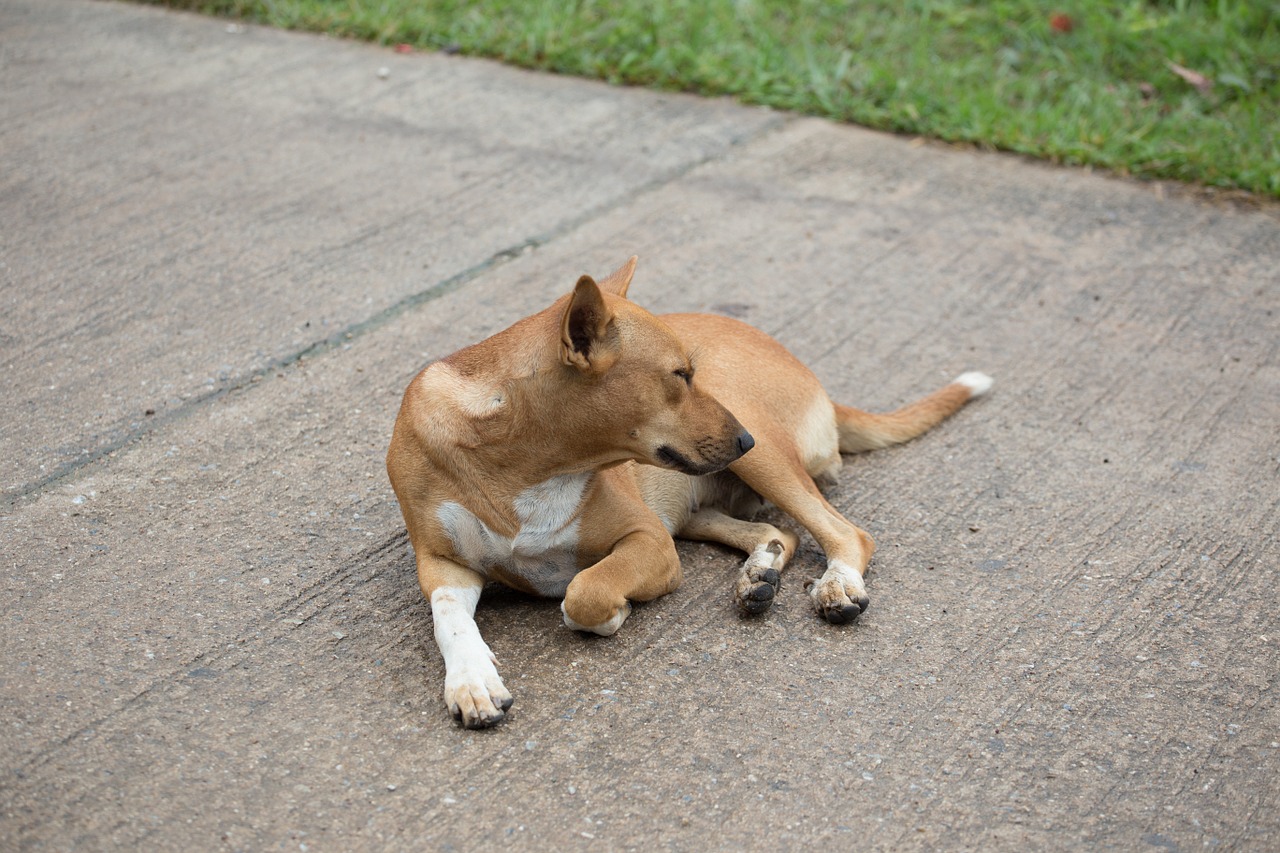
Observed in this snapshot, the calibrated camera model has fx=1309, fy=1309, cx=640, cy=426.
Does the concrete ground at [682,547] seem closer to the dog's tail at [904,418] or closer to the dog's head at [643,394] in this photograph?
the dog's tail at [904,418]

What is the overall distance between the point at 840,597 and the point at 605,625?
65cm

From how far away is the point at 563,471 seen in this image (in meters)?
3.34

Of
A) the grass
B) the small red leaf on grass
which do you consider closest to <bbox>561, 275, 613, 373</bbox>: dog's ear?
the grass

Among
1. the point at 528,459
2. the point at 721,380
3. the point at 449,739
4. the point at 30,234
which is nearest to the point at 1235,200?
the point at 721,380

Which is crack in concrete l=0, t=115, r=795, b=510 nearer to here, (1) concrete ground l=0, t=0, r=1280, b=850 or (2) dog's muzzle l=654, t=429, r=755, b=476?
(1) concrete ground l=0, t=0, r=1280, b=850

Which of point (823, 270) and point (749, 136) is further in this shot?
point (749, 136)

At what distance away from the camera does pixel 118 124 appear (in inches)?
253

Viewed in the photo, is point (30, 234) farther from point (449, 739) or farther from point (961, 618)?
point (961, 618)

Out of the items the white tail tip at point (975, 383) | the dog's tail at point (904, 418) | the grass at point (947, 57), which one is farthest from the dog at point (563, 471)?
the grass at point (947, 57)

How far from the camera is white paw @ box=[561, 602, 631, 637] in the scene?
3328 mm

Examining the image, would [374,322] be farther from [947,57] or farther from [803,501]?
[947,57]

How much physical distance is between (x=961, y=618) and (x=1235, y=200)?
139 inches

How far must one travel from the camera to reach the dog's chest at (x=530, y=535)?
3.36 m

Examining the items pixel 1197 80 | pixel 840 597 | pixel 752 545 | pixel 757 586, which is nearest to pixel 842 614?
pixel 840 597
